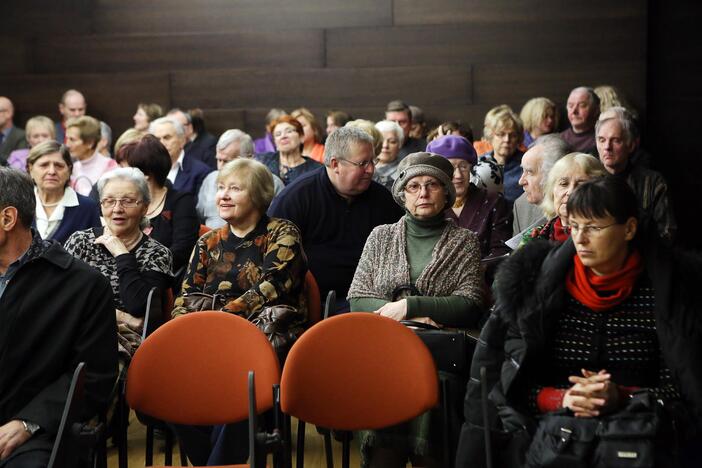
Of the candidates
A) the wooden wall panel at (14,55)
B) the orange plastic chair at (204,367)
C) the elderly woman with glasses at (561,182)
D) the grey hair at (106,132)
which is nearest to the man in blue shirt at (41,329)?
the orange plastic chair at (204,367)

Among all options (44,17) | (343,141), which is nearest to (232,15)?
(44,17)

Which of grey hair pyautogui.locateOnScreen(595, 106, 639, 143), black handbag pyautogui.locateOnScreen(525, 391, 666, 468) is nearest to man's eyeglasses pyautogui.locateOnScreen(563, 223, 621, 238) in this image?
black handbag pyautogui.locateOnScreen(525, 391, 666, 468)

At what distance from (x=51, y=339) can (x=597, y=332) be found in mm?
1582

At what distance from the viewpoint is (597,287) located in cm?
290

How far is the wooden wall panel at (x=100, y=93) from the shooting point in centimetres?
998

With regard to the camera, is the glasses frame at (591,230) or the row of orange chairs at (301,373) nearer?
the glasses frame at (591,230)

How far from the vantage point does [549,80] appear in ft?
30.7

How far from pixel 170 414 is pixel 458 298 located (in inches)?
48.3

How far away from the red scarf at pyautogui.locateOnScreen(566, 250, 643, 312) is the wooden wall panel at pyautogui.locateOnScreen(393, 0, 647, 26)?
6.77 meters

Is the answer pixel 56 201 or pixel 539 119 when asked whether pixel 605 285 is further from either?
pixel 539 119

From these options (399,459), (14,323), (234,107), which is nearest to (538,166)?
(399,459)

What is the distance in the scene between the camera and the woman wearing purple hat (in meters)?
4.71

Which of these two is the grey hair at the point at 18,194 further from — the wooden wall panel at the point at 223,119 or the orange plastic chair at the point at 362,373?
the wooden wall panel at the point at 223,119

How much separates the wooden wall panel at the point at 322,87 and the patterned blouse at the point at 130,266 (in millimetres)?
5575
